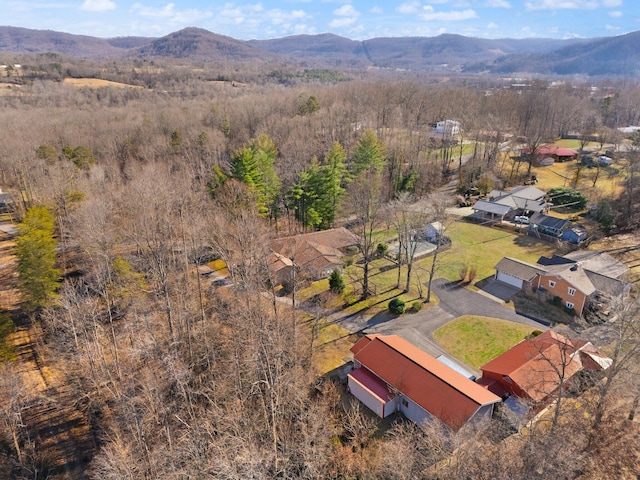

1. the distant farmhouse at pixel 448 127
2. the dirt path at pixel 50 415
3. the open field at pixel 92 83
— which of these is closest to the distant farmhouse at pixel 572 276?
the dirt path at pixel 50 415

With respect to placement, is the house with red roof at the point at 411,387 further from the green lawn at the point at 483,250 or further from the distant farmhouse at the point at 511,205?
the distant farmhouse at the point at 511,205

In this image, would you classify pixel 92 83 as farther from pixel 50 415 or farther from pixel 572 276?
pixel 572 276

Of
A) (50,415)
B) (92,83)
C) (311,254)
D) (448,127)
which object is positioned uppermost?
(92,83)

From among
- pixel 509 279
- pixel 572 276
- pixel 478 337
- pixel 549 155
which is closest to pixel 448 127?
pixel 549 155

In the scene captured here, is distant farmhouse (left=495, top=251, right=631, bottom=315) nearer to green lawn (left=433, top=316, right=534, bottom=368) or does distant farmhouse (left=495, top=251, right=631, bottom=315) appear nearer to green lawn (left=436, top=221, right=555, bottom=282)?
green lawn (left=436, top=221, right=555, bottom=282)

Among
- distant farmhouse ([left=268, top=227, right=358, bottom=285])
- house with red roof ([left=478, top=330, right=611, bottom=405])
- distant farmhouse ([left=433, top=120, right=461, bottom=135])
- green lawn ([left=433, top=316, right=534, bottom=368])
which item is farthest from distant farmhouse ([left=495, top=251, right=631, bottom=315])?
distant farmhouse ([left=433, top=120, right=461, bottom=135])

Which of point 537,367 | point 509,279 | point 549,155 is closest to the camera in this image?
point 537,367

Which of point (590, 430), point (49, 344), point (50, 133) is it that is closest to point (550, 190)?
point (590, 430)

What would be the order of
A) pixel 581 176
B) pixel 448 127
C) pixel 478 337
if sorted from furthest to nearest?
pixel 448 127 → pixel 581 176 → pixel 478 337
